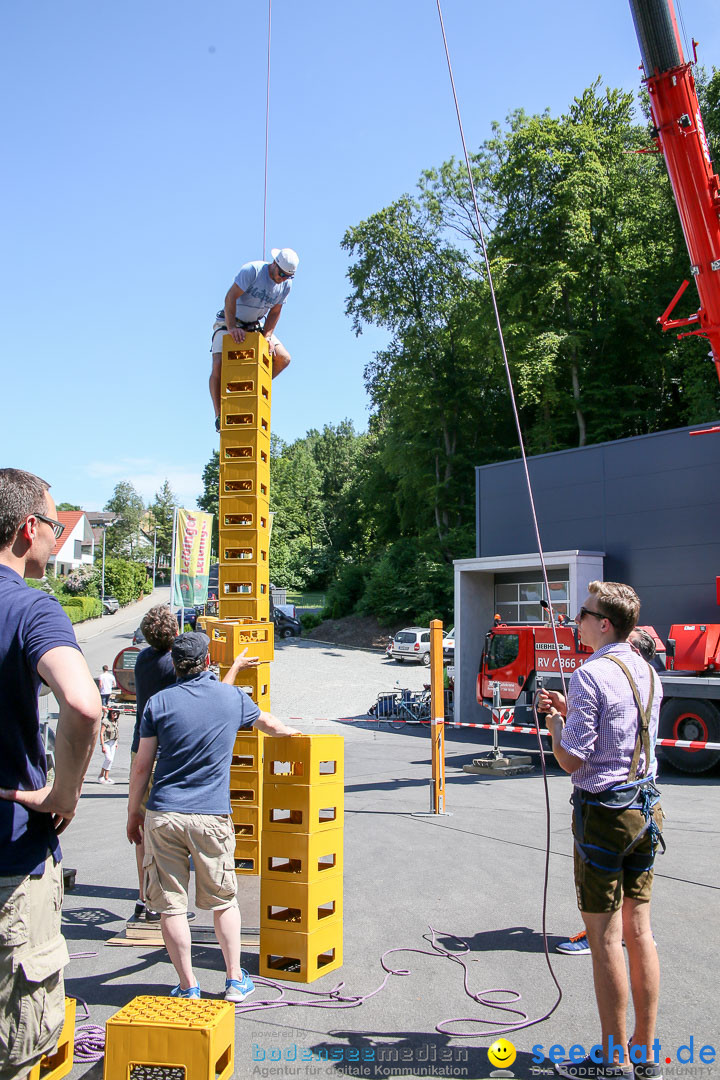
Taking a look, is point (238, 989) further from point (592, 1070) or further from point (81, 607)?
point (81, 607)

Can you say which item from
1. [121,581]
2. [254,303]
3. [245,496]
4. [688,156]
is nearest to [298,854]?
[245,496]

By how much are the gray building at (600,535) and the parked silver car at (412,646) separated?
1095 centimetres

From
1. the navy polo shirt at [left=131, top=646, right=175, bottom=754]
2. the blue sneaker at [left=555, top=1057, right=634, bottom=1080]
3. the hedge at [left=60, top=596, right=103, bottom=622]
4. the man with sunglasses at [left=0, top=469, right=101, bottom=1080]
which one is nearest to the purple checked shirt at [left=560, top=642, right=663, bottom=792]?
the blue sneaker at [left=555, top=1057, right=634, bottom=1080]

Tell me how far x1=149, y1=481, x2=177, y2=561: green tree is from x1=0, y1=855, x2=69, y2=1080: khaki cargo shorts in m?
107

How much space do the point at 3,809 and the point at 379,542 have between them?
5673 cm

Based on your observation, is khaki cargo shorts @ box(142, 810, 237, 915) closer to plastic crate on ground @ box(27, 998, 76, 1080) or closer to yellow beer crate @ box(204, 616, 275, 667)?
plastic crate on ground @ box(27, 998, 76, 1080)

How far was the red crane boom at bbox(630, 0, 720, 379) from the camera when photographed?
952cm

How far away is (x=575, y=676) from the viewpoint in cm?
345

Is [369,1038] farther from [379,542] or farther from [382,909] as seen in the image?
[379,542]

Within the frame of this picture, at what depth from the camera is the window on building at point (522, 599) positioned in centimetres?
2127

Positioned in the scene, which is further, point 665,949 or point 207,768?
point 665,949

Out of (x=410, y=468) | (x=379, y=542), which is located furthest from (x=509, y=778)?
(x=379, y=542)

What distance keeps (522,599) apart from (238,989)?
61.0 ft

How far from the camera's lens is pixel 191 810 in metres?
4.17
